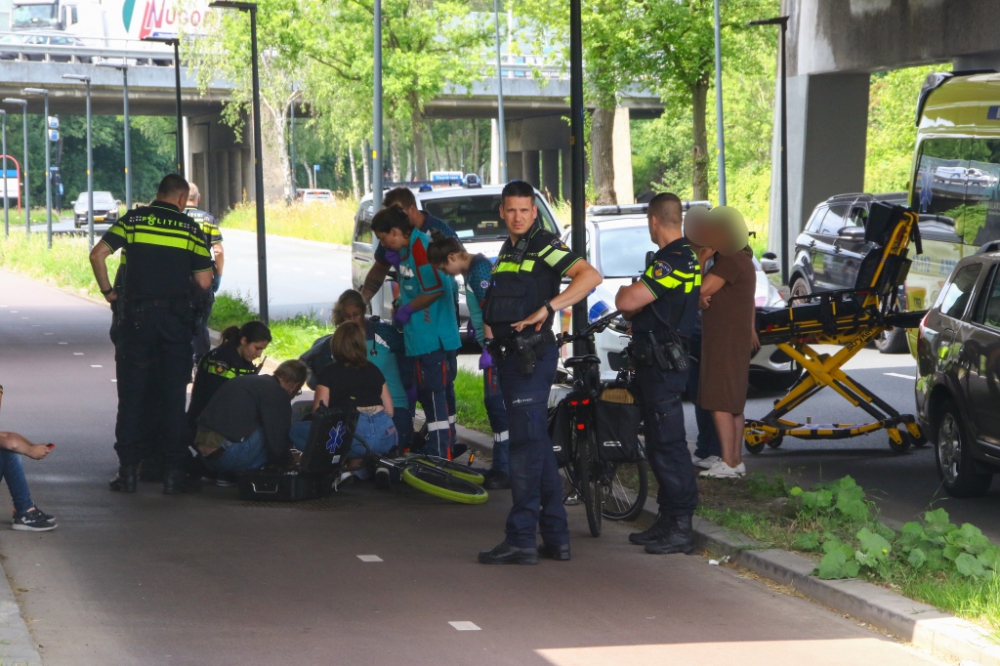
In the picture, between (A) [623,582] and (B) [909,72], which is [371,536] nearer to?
(A) [623,582]

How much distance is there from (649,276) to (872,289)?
3151 mm

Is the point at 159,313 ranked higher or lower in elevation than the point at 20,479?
higher

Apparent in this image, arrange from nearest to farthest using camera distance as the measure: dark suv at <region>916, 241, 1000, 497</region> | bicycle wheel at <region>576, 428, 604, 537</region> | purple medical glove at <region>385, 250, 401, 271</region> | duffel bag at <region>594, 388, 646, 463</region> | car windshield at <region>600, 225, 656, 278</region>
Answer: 1. duffel bag at <region>594, 388, 646, 463</region>
2. bicycle wheel at <region>576, 428, 604, 537</region>
3. dark suv at <region>916, 241, 1000, 497</region>
4. purple medical glove at <region>385, 250, 401, 271</region>
5. car windshield at <region>600, 225, 656, 278</region>

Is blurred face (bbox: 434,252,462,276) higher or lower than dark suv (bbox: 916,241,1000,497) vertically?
higher

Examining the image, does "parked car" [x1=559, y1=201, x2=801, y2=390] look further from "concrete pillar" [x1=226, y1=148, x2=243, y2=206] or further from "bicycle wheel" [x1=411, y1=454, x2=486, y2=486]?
"concrete pillar" [x1=226, y1=148, x2=243, y2=206]

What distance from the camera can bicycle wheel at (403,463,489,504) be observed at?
868cm

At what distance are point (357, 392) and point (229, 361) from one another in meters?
1.06

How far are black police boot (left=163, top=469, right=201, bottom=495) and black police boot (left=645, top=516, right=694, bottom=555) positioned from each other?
126 inches

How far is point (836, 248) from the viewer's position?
708 inches

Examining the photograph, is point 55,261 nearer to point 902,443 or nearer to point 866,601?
point 902,443

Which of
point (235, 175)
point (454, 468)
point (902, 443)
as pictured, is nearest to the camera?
point (454, 468)

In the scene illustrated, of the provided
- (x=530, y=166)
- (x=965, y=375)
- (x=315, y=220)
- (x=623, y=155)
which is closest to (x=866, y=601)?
(x=965, y=375)

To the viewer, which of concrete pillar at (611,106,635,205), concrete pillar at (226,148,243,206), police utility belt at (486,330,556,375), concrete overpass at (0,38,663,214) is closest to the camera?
police utility belt at (486,330,556,375)

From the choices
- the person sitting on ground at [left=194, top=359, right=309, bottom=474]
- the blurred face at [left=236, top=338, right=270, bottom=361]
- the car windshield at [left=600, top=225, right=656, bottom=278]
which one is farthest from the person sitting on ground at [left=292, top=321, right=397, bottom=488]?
the car windshield at [left=600, top=225, right=656, bottom=278]
